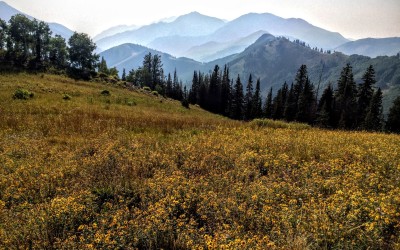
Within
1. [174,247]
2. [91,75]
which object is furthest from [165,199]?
[91,75]

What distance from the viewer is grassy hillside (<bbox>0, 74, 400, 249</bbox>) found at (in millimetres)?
4574

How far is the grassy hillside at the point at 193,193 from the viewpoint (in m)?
4.57

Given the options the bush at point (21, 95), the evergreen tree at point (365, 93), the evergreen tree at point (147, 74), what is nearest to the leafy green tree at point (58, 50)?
the evergreen tree at point (147, 74)

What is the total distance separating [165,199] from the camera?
18.6 feet

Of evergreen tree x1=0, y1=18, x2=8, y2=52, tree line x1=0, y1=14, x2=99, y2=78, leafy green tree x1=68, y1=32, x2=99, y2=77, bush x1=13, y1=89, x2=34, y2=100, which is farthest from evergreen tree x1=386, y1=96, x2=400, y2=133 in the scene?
evergreen tree x1=0, y1=18, x2=8, y2=52

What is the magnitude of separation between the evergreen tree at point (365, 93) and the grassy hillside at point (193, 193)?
2279 inches

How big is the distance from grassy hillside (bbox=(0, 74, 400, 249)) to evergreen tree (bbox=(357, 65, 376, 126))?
57897 millimetres

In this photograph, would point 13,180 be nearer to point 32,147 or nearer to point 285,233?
point 32,147

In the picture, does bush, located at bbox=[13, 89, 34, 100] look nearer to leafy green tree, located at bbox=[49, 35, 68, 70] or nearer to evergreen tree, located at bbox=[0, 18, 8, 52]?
evergreen tree, located at bbox=[0, 18, 8, 52]

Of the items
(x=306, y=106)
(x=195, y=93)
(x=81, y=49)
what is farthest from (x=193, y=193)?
(x=195, y=93)

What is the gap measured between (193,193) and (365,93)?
6937cm

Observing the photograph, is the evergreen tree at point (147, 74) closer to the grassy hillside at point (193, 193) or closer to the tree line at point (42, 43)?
the tree line at point (42, 43)

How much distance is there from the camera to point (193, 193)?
6035mm

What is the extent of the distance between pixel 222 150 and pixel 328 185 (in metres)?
3.81
